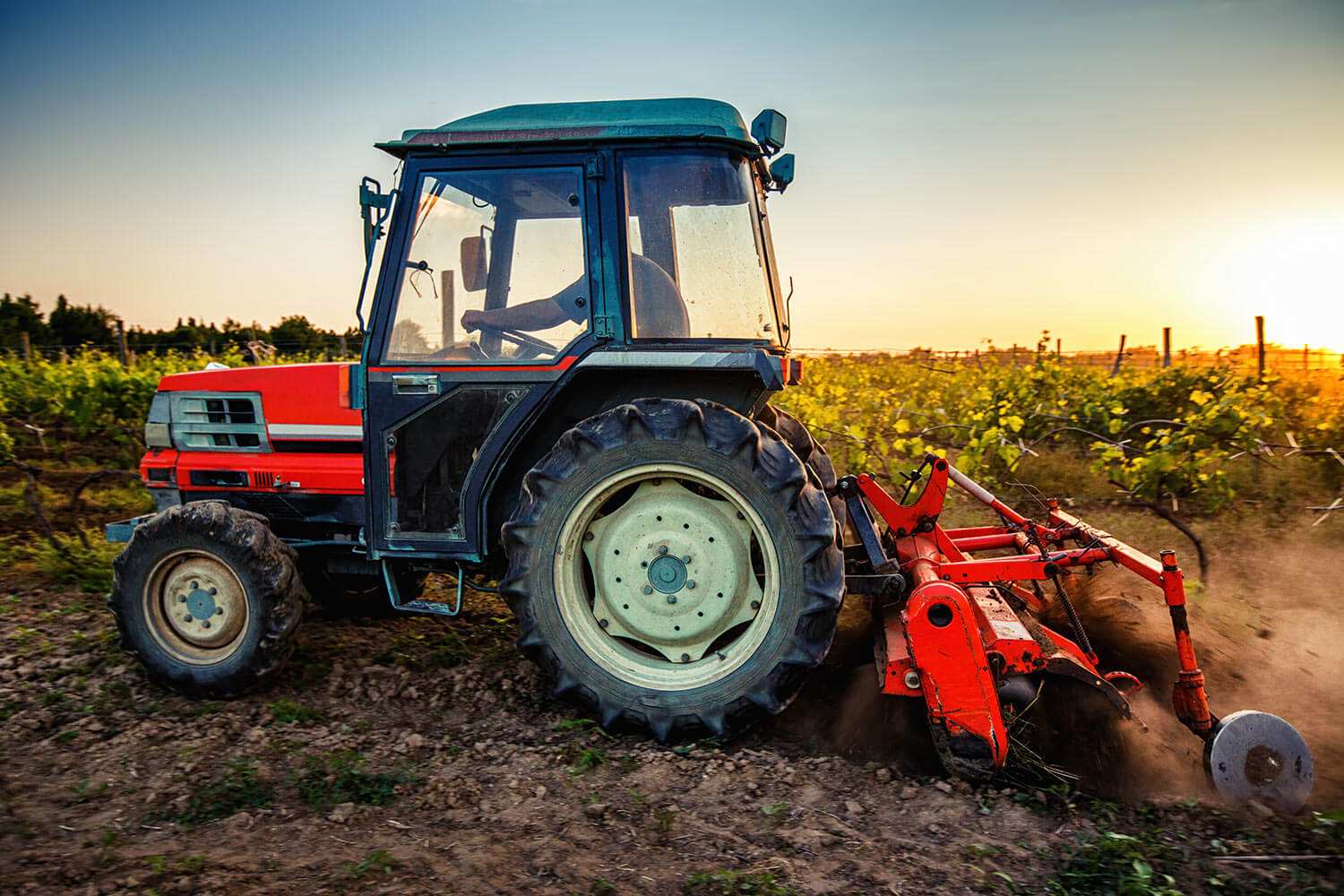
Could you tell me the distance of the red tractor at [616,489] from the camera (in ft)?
11.2

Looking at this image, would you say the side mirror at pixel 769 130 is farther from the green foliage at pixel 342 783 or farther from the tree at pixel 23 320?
the tree at pixel 23 320

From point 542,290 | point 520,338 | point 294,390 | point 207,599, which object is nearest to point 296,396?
point 294,390

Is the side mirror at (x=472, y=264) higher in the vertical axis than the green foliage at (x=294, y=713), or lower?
higher

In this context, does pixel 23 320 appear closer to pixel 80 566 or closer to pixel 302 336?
pixel 302 336

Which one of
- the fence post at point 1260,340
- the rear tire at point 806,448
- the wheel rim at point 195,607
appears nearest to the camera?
the wheel rim at point 195,607

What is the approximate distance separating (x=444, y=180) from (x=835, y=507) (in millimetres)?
2503

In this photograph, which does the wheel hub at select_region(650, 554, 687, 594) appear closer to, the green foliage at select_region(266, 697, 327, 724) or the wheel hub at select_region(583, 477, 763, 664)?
the wheel hub at select_region(583, 477, 763, 664)

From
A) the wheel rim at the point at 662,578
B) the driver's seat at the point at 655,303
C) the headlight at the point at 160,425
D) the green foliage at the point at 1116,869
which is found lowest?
the green foliage at the point at 1116,869

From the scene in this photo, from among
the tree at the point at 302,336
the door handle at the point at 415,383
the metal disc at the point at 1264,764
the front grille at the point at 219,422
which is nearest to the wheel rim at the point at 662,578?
the door handle at the point at 415,383

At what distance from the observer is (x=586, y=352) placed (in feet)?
12.2

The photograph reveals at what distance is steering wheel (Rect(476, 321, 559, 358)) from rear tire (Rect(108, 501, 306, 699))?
1.40 m

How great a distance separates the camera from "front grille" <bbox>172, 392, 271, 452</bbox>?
439cm

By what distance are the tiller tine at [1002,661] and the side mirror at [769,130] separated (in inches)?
59.2

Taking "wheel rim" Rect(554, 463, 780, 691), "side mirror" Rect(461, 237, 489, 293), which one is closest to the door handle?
"side mirror" Rect(461, 237, 489, 293)
